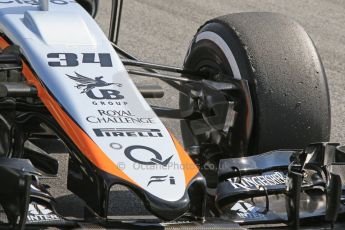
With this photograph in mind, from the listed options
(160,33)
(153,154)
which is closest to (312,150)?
(153,154)

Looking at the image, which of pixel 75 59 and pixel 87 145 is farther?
pixel 75 59

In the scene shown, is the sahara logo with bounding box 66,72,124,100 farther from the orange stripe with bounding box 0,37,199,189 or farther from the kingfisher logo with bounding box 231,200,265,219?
the kingfisher logo with bounding box 231,200,265,219

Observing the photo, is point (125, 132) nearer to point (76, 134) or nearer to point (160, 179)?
point (76, 134)

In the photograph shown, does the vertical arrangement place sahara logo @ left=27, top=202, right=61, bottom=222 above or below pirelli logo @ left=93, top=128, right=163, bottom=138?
below

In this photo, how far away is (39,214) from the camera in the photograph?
431 cm

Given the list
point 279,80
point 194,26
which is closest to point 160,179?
point 279,80

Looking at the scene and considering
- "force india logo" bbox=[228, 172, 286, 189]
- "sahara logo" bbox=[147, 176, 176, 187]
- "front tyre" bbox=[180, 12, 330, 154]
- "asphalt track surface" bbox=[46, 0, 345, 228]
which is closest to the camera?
"sahara logo" bbox=[147, 176, 176, 187]

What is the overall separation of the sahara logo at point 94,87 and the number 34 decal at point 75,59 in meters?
0.09

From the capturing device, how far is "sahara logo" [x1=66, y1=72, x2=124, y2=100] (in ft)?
16.0

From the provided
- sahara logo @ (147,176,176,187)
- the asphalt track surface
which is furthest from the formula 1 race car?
the asphalt track surface

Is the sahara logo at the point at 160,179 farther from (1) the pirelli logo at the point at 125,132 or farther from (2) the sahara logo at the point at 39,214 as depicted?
(2) the sahara logo at the point at 39,214

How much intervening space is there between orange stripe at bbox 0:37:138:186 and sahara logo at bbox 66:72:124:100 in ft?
0.51

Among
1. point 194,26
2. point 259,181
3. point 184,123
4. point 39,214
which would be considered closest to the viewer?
point 39,214

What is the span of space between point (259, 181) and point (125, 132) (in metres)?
0.71
